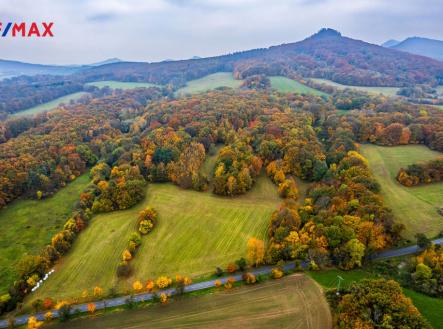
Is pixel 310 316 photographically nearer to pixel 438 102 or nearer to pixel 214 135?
pixel 214 135

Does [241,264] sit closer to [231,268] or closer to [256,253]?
[231,268]

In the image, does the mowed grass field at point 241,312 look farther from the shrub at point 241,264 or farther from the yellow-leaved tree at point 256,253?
the yellow-leaved tree at point 256,253

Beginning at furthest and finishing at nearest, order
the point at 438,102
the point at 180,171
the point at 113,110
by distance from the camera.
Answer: the point at 113,110 → the point at 438,102 → the point at 180,171

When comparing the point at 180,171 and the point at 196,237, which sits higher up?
the point at 180,171

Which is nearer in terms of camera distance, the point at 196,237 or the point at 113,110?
the point at 196,237

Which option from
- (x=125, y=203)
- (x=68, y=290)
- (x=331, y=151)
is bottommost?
(x=68, y=290)

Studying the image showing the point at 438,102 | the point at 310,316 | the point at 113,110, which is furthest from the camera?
the point at 113,110

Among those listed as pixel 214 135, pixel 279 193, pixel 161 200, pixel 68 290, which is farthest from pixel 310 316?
pixel 214 135
